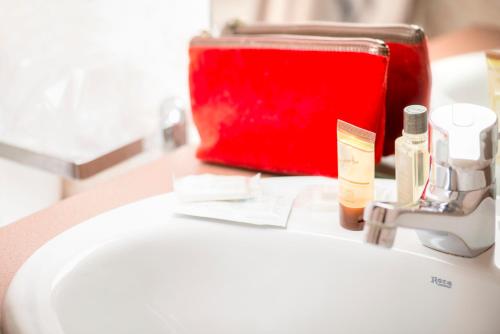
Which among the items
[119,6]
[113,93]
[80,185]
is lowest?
[80,185]

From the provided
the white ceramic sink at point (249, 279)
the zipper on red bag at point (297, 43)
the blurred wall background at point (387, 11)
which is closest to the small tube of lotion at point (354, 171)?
the white ceramic sink at point (249, 279)

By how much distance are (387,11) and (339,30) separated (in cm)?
62

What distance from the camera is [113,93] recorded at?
40.5 inches

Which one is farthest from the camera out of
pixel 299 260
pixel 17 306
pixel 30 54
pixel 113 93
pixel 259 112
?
pixel 113 93

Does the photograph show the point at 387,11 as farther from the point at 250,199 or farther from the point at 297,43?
the point at 250,199

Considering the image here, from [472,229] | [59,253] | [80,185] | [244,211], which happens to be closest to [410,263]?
[472,229]

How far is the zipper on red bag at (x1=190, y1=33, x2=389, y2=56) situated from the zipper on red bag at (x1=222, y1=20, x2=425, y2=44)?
0.02 metres

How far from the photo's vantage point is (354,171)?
66 centimetres

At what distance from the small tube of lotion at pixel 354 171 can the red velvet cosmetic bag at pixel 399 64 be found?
15 cm

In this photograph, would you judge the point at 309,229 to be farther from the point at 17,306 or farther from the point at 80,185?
the point at 80,185

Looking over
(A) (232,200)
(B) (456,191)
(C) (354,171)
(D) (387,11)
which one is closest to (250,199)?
(A) (232,200)

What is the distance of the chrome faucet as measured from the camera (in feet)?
1.78

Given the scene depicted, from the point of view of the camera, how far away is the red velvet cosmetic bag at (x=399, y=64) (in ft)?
2.48

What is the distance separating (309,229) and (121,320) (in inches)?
7.6
